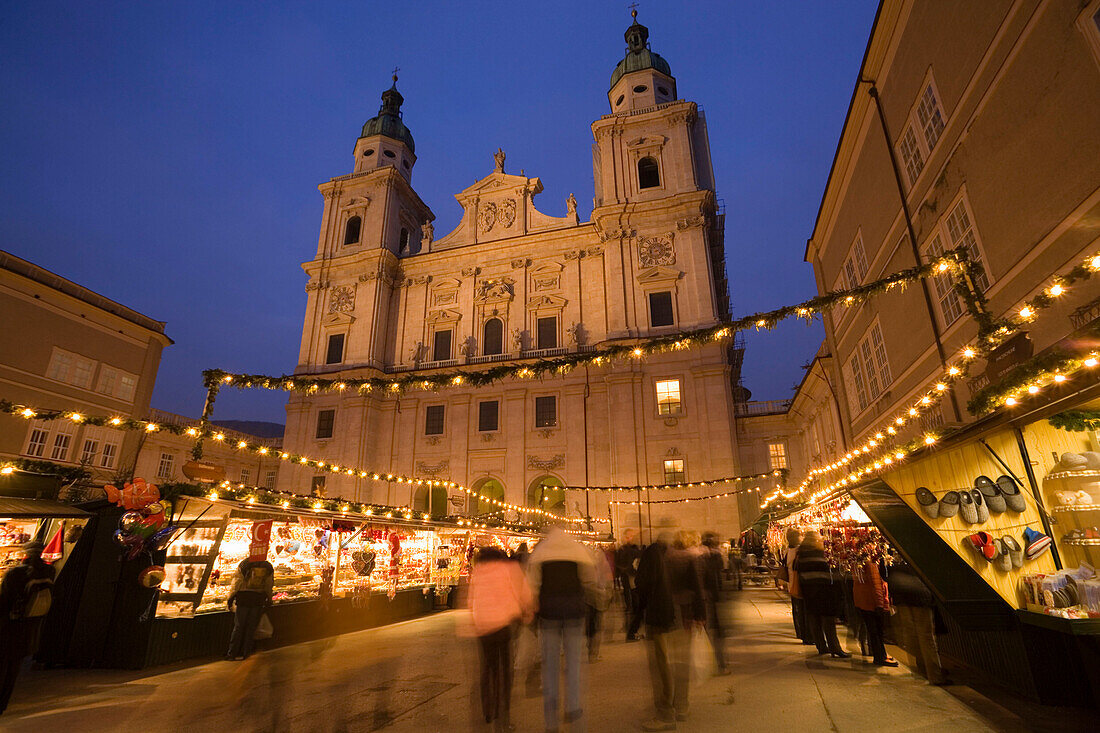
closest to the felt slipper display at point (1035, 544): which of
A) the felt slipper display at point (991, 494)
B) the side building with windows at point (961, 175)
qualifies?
the felt slipper display at point (991, 494)

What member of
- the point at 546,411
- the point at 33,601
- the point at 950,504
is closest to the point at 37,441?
the point at 33,601

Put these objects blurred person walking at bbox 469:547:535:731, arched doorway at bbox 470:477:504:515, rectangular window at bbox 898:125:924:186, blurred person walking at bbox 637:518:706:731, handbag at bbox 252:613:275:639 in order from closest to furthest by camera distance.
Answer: blurred person walking at bbox 469:547:535:731
blurred person walking at bbox 637:518:706:731
handbag at bbox 252:613:275:639
rectangular window at bbox 898:125:924:186
arched doorway at bbox 470:477:504:515

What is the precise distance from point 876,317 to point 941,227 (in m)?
5.03

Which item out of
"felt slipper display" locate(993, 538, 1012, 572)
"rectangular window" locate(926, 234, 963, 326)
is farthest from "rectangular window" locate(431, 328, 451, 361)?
"felt slipper display" locate(993, 538, 1012, 572)

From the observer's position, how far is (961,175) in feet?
36.1

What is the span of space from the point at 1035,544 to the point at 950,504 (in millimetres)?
917

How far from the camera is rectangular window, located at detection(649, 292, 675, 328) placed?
91.3ft

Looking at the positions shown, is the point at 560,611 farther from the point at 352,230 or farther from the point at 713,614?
the point at 352,230

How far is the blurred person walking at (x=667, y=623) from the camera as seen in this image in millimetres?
5387

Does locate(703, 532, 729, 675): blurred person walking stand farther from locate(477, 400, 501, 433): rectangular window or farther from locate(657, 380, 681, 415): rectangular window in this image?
locate(477, 400, 501, 433): rectangular window

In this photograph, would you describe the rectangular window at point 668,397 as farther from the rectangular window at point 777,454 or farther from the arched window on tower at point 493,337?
the rectangular window at point 777,454

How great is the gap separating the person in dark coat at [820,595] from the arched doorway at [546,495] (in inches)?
747

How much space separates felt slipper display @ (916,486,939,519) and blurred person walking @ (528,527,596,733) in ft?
15.7

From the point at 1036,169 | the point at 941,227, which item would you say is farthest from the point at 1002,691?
the point at 941,227
